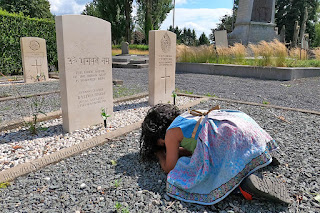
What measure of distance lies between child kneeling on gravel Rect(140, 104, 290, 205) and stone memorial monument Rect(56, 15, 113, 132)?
196 cm

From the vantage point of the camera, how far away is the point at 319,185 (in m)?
2.21

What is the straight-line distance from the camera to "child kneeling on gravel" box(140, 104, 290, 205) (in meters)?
1.95

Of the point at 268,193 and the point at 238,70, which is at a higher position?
the point at 238,70

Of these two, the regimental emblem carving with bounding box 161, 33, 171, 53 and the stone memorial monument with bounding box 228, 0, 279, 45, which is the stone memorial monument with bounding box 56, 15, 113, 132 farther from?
the stone memorial monument with bounding box 228, 0, 279, 45

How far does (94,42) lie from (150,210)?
8.93 ft

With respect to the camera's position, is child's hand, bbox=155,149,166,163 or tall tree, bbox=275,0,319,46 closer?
child's hand, bbox=155,149,166,163

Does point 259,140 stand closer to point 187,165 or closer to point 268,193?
point 268,193

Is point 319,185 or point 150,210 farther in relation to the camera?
point 319,185

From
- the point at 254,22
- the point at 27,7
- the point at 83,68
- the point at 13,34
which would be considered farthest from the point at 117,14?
the point at 83,68

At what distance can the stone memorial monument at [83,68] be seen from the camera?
11.1ft

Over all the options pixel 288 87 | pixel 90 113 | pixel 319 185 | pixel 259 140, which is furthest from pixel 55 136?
pixel 288 87

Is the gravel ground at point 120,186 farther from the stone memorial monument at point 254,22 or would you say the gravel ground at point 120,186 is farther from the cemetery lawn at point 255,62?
the stone memorial monument at point 254,22

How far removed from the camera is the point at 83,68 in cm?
366

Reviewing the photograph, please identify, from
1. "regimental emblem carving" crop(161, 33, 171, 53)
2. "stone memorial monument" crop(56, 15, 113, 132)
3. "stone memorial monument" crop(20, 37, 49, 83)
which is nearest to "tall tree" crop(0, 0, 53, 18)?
"stone memorial monument" crop(20, 37, 49, 83)
